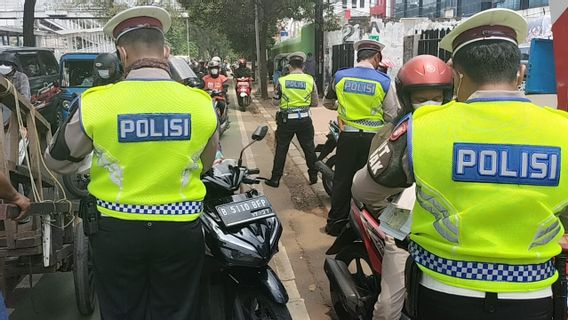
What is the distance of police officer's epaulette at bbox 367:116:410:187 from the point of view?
68.3 inches

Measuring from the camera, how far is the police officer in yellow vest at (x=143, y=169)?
84.0 inches

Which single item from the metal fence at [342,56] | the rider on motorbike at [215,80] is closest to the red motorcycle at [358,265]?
the rider on motorbike at [215,80]

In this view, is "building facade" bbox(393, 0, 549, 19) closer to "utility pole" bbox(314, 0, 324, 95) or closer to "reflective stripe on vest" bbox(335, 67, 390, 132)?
"utility pole" bbox(314, 0, 324, 95)

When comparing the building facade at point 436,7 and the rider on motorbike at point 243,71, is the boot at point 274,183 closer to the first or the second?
the rider on motorbike at point 243,71

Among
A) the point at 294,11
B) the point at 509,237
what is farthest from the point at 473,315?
the point at 294,11

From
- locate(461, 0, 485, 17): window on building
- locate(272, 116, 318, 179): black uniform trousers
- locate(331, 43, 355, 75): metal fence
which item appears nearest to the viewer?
locate(272, 116, 318, 179): black uniform trousers

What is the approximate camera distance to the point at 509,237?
5.21 feet

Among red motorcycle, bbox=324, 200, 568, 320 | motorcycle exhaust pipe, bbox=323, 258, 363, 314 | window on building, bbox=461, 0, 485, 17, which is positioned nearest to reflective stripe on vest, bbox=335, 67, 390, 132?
red motorcycle, bbox=324, 200, 568, 320

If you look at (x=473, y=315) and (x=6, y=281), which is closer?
(x=473, y=315)

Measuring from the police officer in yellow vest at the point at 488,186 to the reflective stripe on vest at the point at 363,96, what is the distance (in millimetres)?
3179

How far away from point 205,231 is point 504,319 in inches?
59.7

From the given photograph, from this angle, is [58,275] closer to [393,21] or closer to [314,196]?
[314,196]

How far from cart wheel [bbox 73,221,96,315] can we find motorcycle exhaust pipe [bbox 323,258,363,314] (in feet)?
5.04

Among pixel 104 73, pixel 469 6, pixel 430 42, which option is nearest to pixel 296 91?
pixel 104 73
